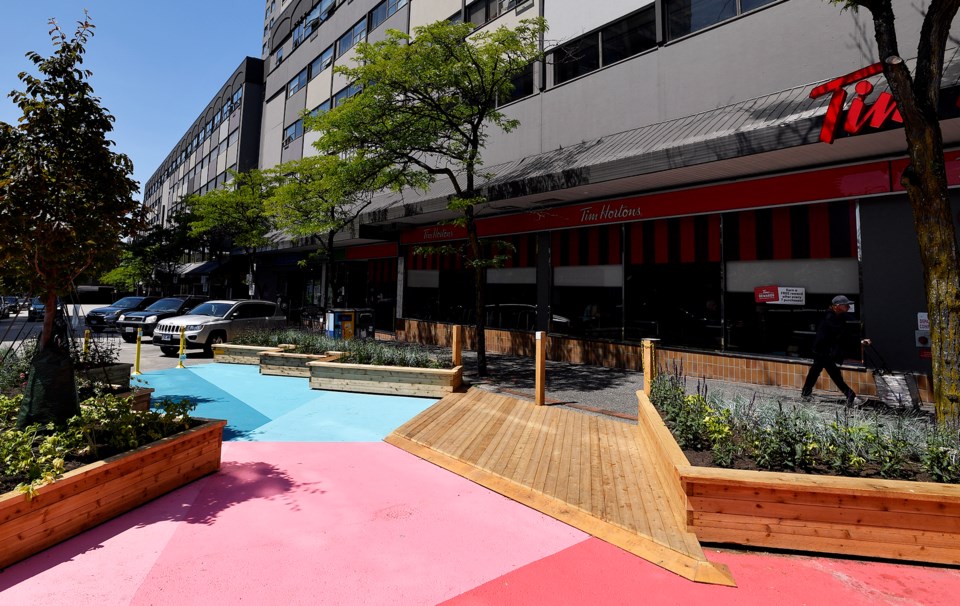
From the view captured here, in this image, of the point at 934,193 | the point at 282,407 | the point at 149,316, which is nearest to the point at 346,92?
the point at 149,316

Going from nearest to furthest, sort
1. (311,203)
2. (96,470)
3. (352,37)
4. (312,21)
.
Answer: (96,470)
(311,203)
(352,37)
(312,21)

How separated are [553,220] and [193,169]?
50920mm

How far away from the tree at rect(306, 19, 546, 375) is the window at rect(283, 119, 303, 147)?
68.2ft

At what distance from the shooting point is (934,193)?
191 inches

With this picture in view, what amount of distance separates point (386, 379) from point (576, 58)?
11219 millimetres

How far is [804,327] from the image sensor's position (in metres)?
9.44

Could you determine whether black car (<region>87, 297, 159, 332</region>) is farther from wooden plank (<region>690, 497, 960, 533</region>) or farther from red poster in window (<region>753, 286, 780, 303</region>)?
red poster in window (<region>753, 286, 780, 303</region>)

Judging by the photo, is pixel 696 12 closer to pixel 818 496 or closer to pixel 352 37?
pixel 818 496

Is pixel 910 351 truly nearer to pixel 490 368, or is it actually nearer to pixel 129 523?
pixel 490 368

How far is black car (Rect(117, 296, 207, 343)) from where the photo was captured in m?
17.3

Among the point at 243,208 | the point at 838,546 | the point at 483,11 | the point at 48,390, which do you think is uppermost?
the point at 483,11

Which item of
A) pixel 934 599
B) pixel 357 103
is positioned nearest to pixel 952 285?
pixel 934 599

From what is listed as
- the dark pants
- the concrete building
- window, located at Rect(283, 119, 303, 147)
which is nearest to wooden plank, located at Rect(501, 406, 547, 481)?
the dark pants

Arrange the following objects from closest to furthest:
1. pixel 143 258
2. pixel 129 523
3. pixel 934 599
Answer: pixel 934 599
pixel 129 523
pixel 143 258
